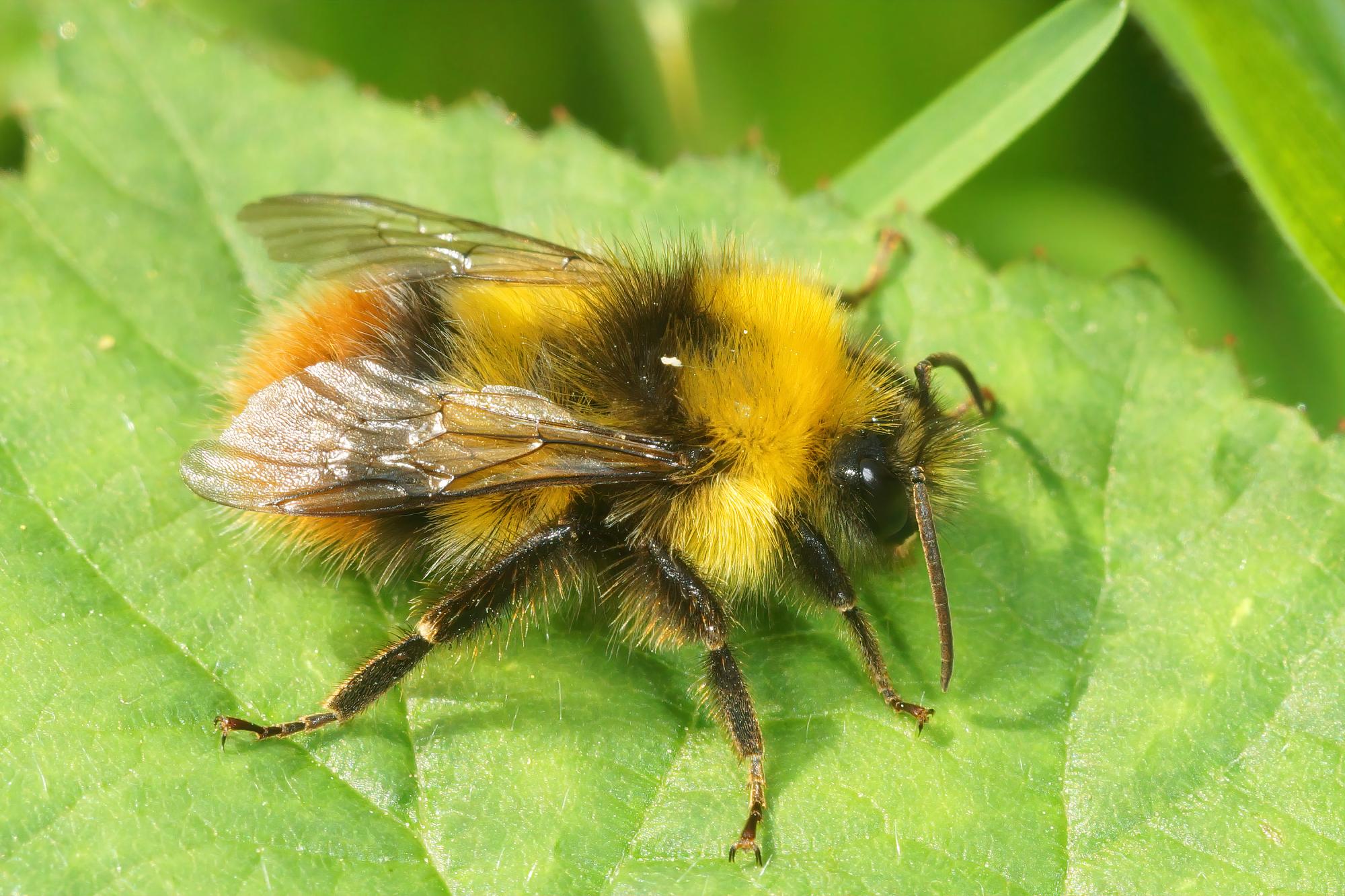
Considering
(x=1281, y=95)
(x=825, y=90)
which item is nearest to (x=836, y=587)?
(x=1281, y=95)

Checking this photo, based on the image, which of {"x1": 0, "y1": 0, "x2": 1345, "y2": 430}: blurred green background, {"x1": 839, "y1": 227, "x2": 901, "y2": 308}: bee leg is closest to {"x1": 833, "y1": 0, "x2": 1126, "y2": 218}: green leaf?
{"x1": 839, "y1": 227, "x2": 901, "y2": 308}: bee leg

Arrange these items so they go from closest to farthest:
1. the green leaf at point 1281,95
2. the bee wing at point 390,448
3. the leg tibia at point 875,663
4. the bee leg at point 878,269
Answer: the bee wing at point 390,448
the leg tibia at point 875,663
the green leaf at point 1281,95
the bee leg at point 878,269

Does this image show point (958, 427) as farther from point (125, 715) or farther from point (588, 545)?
point (125, 715)

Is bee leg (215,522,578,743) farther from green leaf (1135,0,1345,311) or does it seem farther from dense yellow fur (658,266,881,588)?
green leaf (1135,0,1345,311)

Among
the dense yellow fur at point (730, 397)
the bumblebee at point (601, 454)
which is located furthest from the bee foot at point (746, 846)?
the dense yellow fur at point (730, 397)

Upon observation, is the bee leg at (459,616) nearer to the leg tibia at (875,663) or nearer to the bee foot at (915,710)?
the leg tibia at (875,663)
